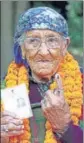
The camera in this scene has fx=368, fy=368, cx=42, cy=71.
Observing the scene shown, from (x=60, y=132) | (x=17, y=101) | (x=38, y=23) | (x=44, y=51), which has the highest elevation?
(x=38, y=23)

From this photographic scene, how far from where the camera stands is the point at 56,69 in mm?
1380

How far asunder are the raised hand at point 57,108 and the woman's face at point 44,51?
0.06 m

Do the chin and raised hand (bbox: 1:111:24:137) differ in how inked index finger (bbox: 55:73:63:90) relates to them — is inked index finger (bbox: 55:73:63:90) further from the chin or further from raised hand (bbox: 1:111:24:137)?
raised hand (bbox: 1:111:24:137)

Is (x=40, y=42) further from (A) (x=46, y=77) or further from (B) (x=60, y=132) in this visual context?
(B) (x=60, y=132)

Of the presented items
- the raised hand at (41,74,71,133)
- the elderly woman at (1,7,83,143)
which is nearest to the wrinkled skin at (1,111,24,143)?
the elderly woman at (1,7,83,143)

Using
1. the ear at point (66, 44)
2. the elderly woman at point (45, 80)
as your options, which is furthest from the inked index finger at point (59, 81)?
the ear at point (66, 44)

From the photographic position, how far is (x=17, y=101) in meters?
1.33

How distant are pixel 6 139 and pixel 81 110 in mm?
297

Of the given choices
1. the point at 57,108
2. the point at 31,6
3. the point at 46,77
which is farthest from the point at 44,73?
the point at 31,6

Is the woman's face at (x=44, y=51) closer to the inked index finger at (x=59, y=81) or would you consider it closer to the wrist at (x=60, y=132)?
the inked index finger at (x=59, y=81)

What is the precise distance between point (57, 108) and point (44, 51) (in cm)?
21

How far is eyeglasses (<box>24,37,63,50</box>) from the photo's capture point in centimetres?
137

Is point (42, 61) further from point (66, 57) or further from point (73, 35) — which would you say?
point (73, 35)

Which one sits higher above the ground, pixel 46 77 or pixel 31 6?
pixel 31 6
